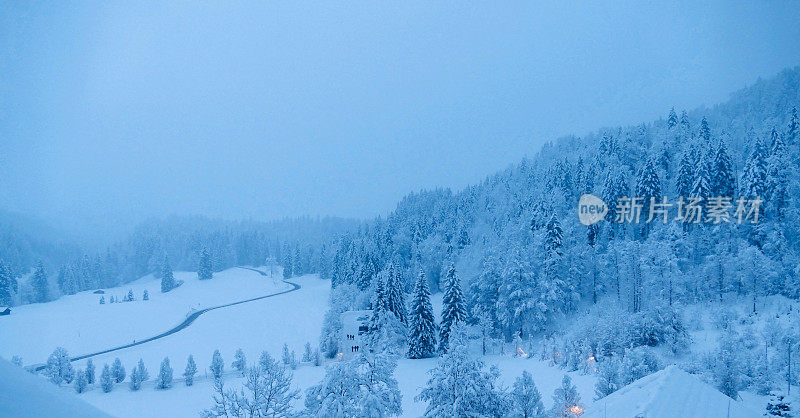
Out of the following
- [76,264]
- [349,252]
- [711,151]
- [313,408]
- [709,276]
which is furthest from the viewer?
[76,264]

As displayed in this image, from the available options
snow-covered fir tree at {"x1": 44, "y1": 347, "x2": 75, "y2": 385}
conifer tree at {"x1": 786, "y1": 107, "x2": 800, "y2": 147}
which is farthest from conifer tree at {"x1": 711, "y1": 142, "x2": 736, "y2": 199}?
snow-covered fir tree at {"x1": 44, "y1": 347, "x2": 75, "y2": 385}

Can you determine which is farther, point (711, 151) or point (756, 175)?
point (711, 151)

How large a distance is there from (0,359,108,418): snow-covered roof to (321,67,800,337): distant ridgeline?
114ft

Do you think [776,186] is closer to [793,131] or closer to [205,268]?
[793,131]

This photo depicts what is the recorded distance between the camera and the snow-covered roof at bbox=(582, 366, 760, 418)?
36.8 ft

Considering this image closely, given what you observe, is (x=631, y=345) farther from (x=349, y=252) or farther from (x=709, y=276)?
(x=349, y=252)

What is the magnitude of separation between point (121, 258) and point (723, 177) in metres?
137

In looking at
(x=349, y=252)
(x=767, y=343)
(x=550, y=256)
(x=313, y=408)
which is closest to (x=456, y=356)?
(x=313, y=408)

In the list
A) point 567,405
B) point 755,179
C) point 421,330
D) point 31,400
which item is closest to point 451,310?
point 421,330

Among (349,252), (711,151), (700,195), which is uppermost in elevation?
(711,151)

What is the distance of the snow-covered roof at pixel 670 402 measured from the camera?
36.8 ft

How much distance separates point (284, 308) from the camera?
62.3m

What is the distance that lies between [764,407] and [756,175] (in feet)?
100

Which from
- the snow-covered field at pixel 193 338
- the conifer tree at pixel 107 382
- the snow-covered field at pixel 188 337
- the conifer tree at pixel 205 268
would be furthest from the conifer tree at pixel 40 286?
the conifer tree at pixel 107 382
